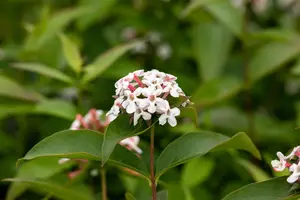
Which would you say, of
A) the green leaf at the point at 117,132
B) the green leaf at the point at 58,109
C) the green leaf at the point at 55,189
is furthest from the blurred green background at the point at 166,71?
the green leaf at the point at 117,132

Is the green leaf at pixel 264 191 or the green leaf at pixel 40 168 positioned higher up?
the green leaf at pixel 40 168

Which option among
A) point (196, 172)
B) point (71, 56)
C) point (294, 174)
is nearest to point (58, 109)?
point (71, 56)

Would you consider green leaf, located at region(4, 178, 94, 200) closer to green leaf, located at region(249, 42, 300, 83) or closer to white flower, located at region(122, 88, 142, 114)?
white flower, located at region(122, 88, 142, 114)

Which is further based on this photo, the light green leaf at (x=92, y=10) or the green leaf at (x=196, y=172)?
the light green leaf at (x=92, y=10)

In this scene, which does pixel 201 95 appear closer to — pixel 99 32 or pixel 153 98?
pixel 99 32

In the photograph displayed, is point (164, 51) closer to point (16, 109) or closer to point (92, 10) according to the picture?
point (92, 10)

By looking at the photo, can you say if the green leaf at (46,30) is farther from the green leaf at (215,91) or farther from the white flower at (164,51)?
the green leaf at (215,91)
